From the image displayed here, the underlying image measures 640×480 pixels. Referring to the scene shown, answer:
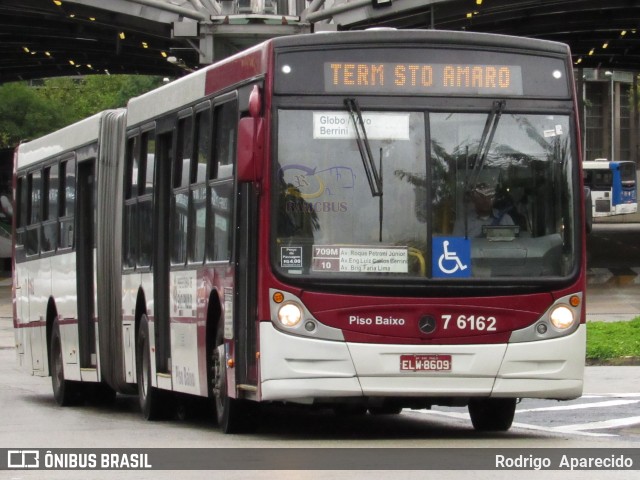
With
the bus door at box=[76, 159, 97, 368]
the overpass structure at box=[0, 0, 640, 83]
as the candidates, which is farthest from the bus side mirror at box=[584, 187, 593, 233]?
the overpass structure at box=[0, 0, 640, 83]

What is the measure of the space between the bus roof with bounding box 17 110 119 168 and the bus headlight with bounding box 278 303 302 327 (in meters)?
6.54

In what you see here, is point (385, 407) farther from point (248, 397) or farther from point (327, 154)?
point (327, 154)

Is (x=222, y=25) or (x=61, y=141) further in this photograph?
(x=222, y=25)

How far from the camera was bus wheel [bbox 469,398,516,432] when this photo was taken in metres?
13.1

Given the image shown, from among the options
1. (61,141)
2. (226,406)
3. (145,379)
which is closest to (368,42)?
(226,406)

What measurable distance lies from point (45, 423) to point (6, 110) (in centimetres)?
5841

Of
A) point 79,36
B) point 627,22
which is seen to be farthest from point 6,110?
point 627,22

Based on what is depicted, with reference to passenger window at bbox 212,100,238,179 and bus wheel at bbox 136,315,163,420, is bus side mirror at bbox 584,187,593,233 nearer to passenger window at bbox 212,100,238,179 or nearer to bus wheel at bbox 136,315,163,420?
passenger window at bbox 212,100,238,179

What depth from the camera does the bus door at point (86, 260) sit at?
18156 mm

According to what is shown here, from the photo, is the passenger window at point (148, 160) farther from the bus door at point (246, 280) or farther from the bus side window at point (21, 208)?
the bus side window at point (21, 208)

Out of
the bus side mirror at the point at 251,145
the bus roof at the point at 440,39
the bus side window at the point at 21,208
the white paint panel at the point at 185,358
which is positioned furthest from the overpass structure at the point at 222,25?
the bus side mirror at the point at 251,145

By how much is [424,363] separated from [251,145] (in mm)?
2023

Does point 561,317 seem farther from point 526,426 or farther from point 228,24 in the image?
point 228,24

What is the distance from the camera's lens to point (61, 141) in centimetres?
1953
